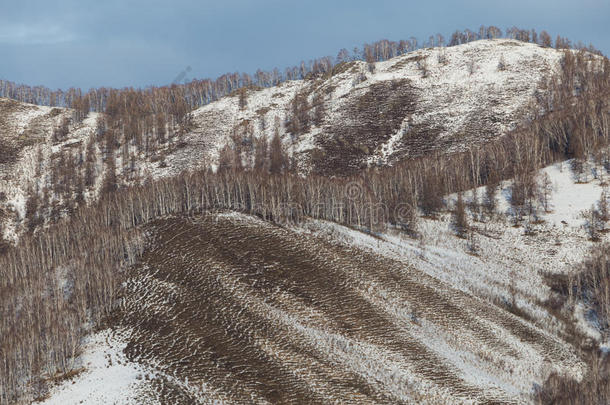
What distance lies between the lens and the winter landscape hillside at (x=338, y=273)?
37.0m

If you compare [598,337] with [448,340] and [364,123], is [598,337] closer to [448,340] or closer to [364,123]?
[448,340]

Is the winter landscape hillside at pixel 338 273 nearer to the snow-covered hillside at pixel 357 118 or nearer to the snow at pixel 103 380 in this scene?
the snow at pixel 103 380

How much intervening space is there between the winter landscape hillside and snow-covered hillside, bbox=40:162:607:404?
0.64 feet

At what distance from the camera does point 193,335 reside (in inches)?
1591

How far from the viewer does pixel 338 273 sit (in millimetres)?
50875

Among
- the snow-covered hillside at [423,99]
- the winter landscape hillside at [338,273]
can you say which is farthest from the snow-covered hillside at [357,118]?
the winter landscape hillside at [338,273]

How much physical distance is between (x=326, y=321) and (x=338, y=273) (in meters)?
8.60

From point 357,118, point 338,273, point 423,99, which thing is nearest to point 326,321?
point 338,273

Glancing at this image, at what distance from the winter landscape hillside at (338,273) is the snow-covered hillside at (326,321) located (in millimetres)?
195

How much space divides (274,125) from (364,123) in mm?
31470

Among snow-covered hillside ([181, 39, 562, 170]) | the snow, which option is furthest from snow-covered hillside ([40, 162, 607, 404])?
snow-covered hillside ([181, 39, 562, 170])

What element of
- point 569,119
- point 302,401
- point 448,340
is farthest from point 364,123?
point 302,401

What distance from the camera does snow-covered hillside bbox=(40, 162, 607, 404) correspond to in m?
35.8

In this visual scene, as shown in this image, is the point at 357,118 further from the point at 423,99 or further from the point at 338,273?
the point at 338,273
